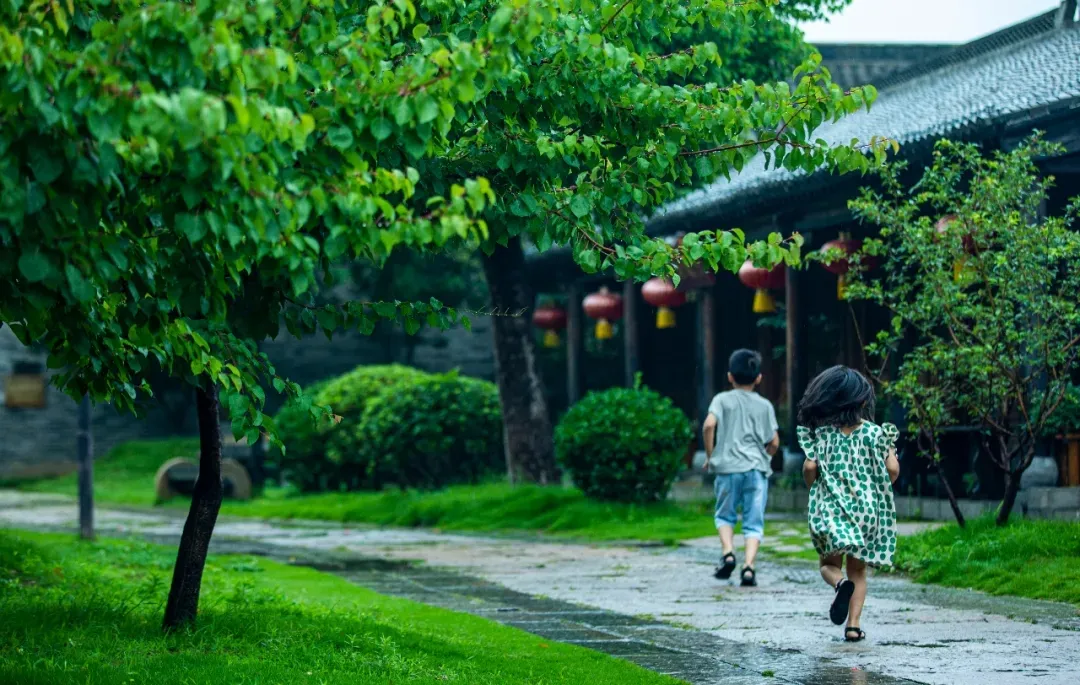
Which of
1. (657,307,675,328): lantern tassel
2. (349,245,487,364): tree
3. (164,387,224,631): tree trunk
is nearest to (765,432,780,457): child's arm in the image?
(164,387,224,631): tree trunk

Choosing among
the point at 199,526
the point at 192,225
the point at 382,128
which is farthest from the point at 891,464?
the point at 192,225

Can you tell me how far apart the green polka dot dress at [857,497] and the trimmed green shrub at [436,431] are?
37.8 ft

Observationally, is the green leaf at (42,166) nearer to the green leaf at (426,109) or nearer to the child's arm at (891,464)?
the green leaf at (426,109)

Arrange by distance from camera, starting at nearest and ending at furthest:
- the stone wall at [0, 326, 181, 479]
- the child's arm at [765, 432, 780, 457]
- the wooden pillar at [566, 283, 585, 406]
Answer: the child's arm at [765, 432, 780, 457] → the wooden pillar at [566, 283, 585, 406] → the stone wall at [0, 326, 181, 479]

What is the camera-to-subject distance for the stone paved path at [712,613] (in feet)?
19.2

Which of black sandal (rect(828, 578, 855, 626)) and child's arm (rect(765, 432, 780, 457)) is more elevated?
child's arm (rect(765, 432, 780, 457))

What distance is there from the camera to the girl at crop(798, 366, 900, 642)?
21.9 feet

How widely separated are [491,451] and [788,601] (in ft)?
35.5

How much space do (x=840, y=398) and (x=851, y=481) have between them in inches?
16.2

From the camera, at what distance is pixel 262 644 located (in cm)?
587

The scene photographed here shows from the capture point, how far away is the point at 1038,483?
11258 mm

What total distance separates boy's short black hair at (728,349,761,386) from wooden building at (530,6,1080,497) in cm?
201

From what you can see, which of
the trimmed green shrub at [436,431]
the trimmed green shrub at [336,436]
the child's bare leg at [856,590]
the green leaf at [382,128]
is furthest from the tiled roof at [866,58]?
the green leaf at [382,128]

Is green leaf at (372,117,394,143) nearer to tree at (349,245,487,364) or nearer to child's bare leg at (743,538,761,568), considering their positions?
child's bare leg at (743,538,761,568)
